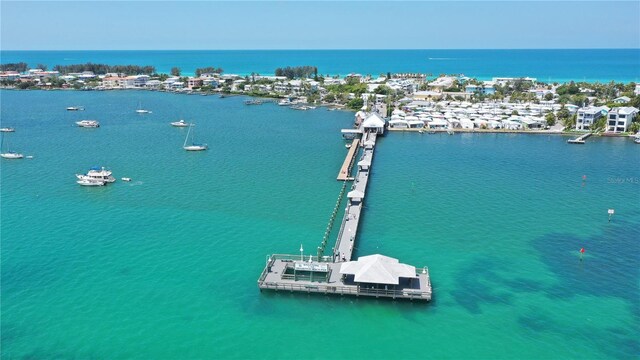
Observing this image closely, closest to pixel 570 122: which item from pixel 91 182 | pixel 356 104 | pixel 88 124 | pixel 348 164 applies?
pixel 356 104

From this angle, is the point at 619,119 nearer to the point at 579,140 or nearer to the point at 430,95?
the point at 579,140

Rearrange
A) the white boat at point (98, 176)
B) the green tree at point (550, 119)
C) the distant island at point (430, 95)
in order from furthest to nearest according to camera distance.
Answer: the distant island at point (430, 95)
the green tree at point (550, 119)
the white boat at point (98, 176)

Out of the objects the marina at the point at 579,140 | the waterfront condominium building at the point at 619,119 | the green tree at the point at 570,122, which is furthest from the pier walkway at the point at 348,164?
the waterfront condominium building at the point at 619,119

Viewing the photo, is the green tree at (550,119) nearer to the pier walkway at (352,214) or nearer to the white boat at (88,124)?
the pier walkway at (352,214)

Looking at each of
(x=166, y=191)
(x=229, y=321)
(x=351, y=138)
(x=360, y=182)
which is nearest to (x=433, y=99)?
(x=351, y=138)

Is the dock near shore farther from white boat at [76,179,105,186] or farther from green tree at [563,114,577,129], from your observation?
green tree at [563,114,577,129]

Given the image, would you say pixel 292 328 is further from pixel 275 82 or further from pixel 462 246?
pixel 275 82
